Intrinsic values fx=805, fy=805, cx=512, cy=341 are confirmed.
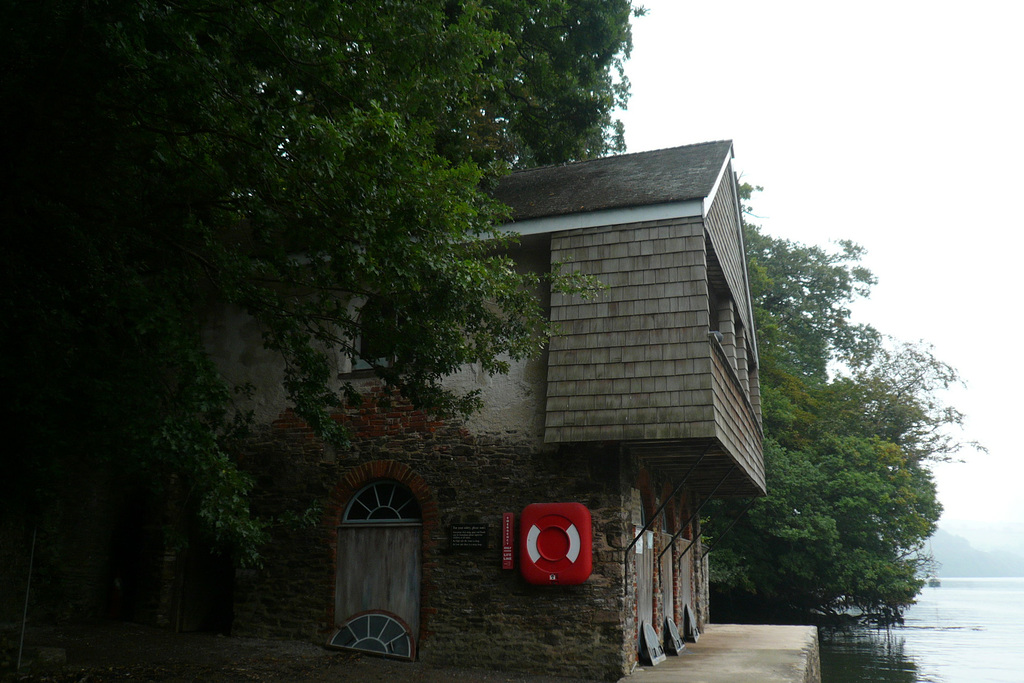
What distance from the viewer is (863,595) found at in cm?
2323

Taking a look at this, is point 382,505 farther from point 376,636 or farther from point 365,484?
point 376,636

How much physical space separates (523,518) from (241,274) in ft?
12.9

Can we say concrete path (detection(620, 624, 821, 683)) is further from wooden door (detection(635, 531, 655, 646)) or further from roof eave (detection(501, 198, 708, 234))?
roof eave (detection(501, 198, 708, 234))

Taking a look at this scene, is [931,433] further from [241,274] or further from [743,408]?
[241,274]

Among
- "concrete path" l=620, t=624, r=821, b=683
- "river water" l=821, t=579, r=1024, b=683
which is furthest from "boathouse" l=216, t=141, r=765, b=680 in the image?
"river water" l=821, t=579, r=1024, b=683

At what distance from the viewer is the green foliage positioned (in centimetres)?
2008

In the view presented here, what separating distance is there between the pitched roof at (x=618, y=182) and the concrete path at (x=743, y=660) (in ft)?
16.6

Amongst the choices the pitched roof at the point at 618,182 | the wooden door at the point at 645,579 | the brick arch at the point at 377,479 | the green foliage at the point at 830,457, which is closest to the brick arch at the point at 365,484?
the brick arch at the point at 377,479

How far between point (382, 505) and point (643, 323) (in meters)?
3.91

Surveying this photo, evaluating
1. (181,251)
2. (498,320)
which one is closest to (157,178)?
(181,251)

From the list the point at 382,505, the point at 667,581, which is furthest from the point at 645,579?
the point at 382,505

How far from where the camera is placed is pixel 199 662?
8.62 meters

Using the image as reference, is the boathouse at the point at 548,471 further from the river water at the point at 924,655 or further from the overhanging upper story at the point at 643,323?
the river water at the point at 924,655

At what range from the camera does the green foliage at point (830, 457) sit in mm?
20078
